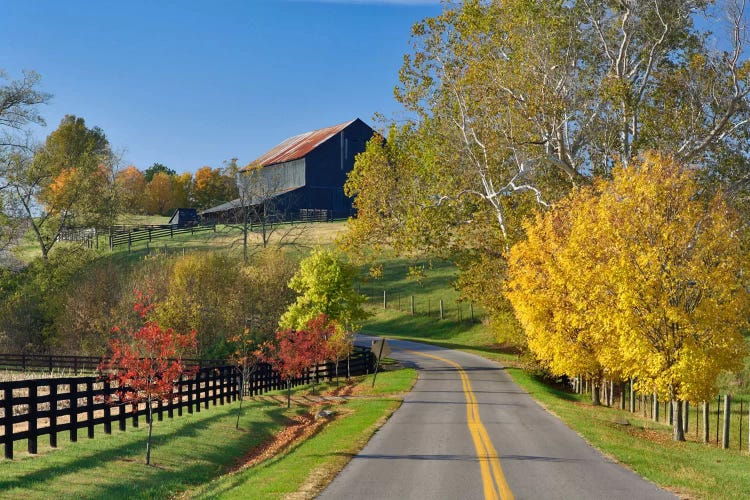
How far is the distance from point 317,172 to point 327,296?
167 feet

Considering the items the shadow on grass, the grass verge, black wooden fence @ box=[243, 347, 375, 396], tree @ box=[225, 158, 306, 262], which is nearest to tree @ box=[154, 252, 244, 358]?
black wooden fence @ box=[243, 347, 375, 396]

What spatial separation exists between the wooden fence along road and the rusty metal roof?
49835mm

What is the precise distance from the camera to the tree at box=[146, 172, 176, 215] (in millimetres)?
139688

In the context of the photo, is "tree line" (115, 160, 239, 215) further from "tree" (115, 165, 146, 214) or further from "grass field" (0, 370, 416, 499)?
"grass field" (0, 370, 416, 499)

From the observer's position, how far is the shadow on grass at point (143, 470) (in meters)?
16.0

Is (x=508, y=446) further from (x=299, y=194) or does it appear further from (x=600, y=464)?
(x=299, y=194)

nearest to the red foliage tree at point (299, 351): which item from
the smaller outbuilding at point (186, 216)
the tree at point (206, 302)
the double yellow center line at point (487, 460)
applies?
the double yellow center line at point (487, 460)

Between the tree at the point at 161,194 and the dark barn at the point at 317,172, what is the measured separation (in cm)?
4514

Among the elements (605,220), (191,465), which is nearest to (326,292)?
(605,220)

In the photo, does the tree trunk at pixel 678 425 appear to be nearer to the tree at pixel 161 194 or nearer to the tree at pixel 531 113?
the tree at pixel 531 113

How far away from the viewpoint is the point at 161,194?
14088 cm

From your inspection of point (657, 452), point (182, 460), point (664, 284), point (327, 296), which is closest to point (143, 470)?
point (182, 460)

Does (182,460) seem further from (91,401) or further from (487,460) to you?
(487,460)

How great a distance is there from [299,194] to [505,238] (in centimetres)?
5849
